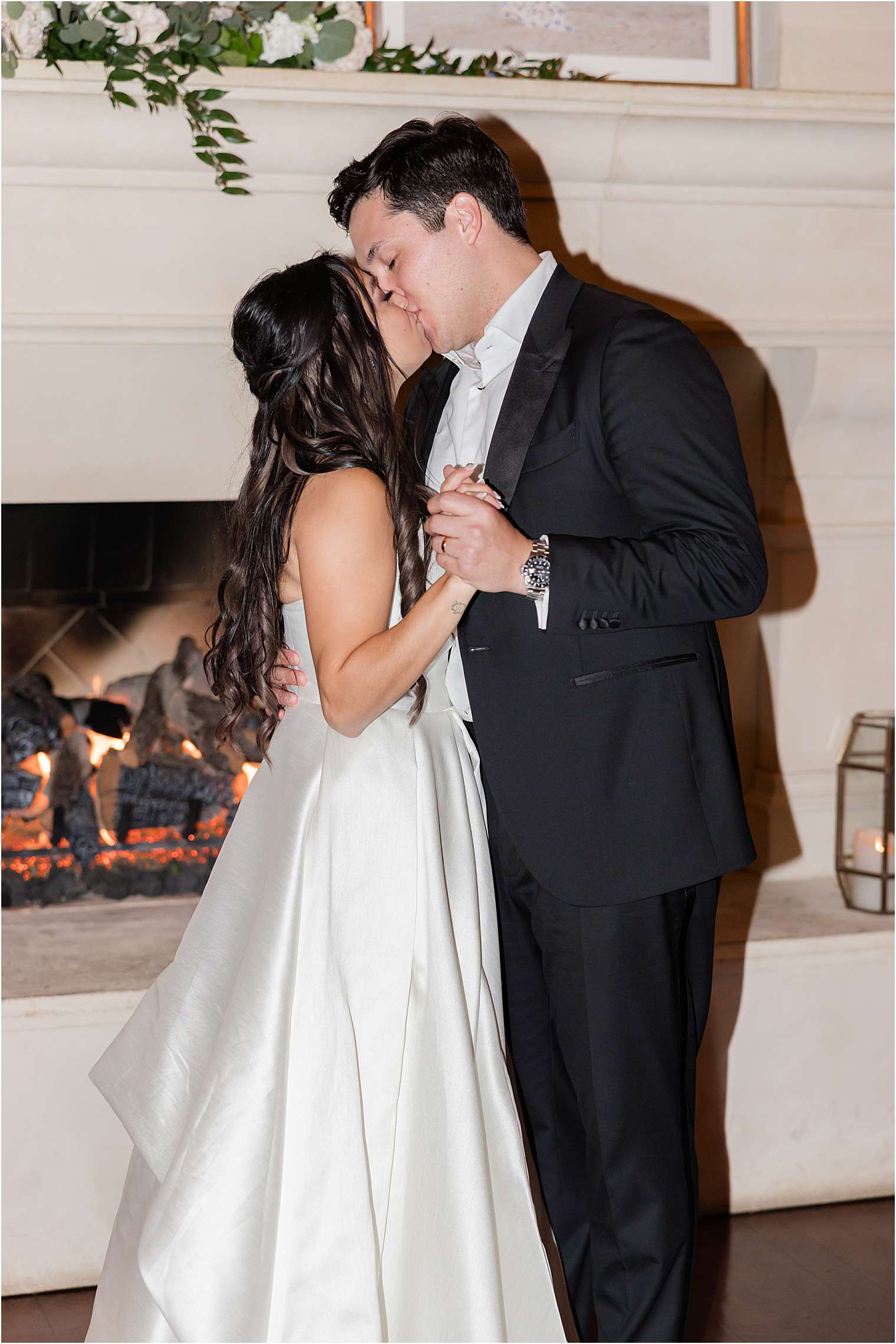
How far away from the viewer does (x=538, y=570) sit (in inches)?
62.1

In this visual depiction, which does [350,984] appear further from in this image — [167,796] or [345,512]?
[167,796]

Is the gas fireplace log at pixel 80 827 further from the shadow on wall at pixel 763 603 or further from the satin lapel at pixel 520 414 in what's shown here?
the satin lapel at pixel 520 414

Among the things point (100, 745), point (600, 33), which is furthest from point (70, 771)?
point (600, 33)

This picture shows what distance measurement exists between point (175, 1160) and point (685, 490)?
3.50ft

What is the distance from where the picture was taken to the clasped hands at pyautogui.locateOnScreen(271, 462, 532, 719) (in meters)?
1.54

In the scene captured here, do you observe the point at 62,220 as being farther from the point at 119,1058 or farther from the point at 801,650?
the point at 801,650

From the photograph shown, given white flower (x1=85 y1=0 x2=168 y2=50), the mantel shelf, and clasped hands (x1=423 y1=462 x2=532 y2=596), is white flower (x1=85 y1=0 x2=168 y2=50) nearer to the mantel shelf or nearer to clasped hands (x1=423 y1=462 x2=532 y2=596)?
the mantel shelf

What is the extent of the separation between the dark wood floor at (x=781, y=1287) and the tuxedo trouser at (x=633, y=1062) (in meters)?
0.49

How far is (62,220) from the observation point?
246cm

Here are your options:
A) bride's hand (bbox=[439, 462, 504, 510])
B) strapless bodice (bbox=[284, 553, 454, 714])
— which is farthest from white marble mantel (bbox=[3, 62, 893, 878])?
bride's hand (bbox=[439, 462, 504, 510])

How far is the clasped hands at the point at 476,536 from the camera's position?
5.04 feet

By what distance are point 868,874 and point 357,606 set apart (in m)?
1.59

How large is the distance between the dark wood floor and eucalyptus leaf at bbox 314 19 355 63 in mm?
2244

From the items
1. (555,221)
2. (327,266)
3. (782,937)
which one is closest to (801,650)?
(782,937)
